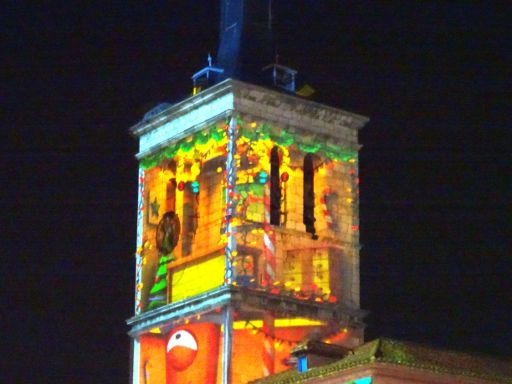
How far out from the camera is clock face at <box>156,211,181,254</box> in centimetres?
5784

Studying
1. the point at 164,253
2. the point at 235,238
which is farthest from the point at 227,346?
the point at 164,253

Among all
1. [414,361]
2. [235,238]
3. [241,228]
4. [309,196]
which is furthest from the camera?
[309,196]

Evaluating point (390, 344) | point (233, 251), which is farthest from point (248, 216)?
point (390, 344)

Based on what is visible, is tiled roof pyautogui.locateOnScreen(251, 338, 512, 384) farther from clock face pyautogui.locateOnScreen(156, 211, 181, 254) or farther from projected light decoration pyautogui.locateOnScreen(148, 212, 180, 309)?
clock face pyautogui.locateOnScreen(156, 211, 181, 254)

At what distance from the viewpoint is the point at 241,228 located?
180 feet

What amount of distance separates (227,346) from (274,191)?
6228 millimetres

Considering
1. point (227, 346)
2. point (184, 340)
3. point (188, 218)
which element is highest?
point (188, 218)

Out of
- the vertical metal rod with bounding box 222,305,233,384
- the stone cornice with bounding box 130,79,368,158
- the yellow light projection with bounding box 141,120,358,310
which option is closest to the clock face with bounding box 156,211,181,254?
the yellow light projection with bounding box 141,120,358,310

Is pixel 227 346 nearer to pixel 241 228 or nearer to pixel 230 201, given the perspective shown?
pixel 241 228

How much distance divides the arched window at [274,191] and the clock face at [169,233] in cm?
358

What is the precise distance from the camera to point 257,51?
59.2m

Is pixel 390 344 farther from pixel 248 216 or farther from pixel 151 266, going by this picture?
pixel 151 266

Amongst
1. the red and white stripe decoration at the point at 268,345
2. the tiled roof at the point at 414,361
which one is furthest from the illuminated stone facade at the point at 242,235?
the tiled roof at the point at 414,361

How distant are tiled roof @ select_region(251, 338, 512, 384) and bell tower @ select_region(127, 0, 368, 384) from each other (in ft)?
31.2
